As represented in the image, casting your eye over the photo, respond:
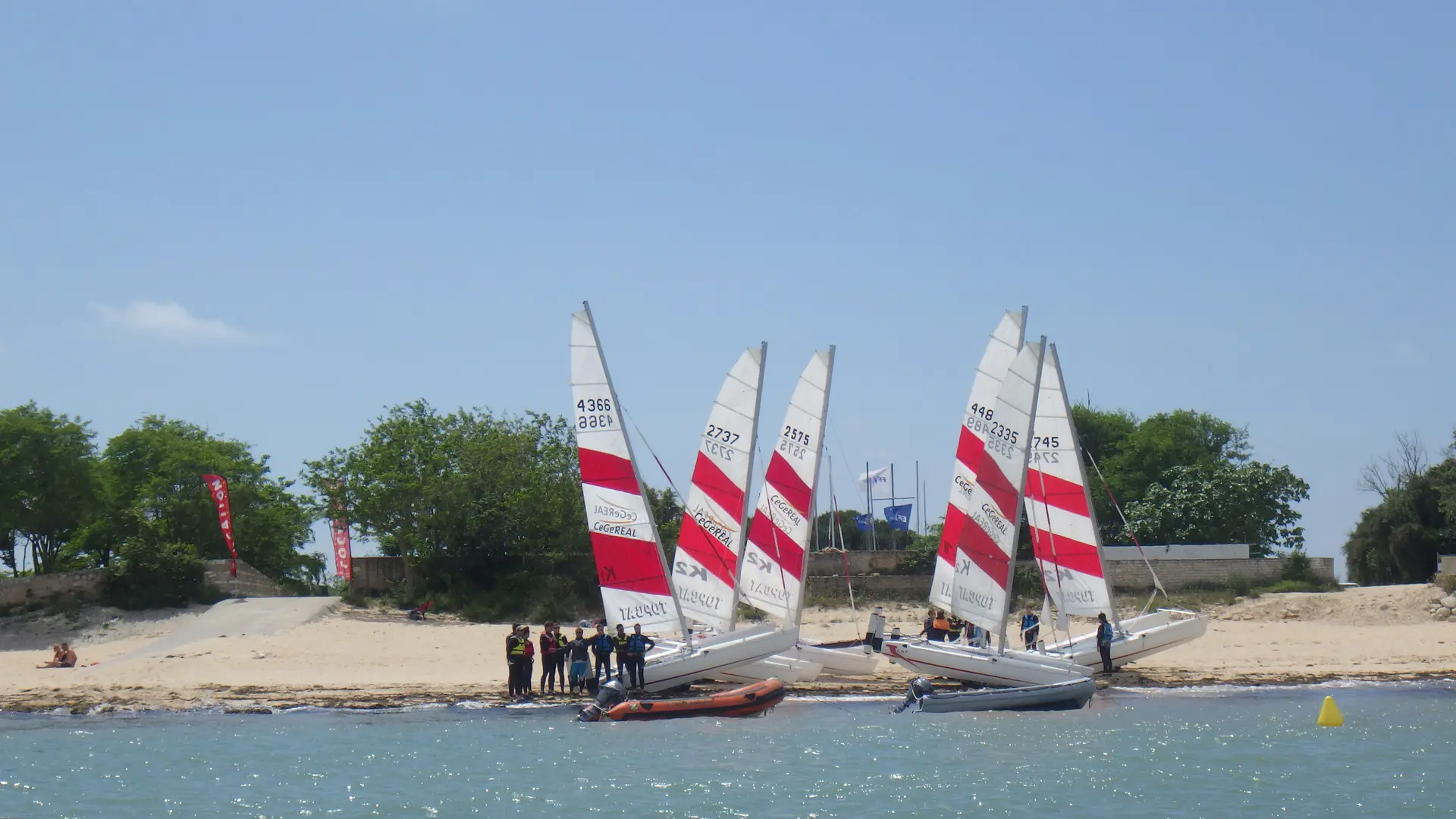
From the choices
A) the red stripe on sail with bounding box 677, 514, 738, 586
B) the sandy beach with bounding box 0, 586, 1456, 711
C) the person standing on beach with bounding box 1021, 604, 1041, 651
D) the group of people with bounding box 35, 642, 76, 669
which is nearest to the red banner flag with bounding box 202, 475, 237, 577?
the sandy beach with bounding box 0, 586, 1456, 711

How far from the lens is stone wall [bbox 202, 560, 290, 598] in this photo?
3841 centimetres

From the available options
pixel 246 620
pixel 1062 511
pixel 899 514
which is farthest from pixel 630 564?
pixel 899 514

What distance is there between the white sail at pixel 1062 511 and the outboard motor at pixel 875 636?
10.9ft

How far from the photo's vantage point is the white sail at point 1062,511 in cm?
2838

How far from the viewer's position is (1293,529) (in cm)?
5112

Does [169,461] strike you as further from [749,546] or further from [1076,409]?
[1076,409]

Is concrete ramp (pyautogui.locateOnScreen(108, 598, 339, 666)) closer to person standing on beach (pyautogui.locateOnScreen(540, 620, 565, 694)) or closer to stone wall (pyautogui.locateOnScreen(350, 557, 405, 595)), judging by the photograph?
stone wall (pyautogui.locateOnScreen(350, 557, 405, 595))

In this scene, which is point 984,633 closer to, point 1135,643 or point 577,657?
point 1135,643

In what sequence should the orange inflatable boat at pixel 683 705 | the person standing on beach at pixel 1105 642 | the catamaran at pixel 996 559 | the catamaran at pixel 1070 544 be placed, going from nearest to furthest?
the orange inflatable boat at pixel 683 705 < the catamaran at pixel 996 559 < the person standing on beach at pixel 1105 642 < the catamaran at pixel 1070 544

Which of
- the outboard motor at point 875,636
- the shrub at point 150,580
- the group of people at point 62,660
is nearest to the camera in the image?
the outboard motor at point 875,636

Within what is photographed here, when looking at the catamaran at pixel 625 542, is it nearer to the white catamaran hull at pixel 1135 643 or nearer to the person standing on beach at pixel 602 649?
the person standing on beach at pixel 602 649

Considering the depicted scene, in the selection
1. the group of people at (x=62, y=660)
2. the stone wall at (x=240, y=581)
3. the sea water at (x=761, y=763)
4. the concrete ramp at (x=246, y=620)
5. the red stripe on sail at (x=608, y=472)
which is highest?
the red stripe on sail at (x=608, y=472)

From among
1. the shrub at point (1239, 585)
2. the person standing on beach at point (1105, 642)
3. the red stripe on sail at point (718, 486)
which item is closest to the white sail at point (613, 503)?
the red stripe on sail at point (718, 486)

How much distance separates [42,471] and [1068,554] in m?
27.3
